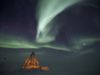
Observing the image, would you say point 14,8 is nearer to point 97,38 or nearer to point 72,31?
point 72,31

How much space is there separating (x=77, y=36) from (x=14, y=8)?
1032 millimetres

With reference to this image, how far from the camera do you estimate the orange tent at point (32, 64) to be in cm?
325

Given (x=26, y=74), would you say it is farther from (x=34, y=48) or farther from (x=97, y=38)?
(x=97, y=38)

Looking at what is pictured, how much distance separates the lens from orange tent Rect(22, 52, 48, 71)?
325cm

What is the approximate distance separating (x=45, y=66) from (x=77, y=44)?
580 millimetres

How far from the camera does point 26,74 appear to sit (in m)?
3.25

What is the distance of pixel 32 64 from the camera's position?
326 cm

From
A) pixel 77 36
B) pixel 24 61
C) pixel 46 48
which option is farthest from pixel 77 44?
pixel 24 61

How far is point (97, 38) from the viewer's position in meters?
3.35

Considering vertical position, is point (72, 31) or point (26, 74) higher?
point (72, 31)

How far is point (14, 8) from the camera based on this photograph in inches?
131

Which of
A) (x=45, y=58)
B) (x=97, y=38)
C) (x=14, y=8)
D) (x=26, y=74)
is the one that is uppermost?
(x=14, y=8)

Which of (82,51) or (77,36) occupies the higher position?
(77,36)

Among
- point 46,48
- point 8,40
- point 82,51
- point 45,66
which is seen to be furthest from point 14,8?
point 82,51
